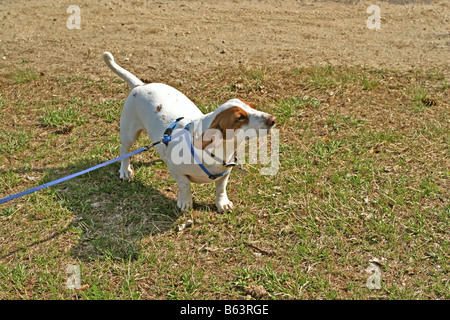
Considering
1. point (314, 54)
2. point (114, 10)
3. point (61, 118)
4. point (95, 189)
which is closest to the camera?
point (95, 189)

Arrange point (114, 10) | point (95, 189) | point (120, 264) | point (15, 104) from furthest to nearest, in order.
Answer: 1. point (114, 10)
2. point (15, 104)
3. point (95, 189)
4. point (120, 264)

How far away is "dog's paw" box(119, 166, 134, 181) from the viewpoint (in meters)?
4.68

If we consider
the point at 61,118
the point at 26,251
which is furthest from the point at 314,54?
the point at 26,251

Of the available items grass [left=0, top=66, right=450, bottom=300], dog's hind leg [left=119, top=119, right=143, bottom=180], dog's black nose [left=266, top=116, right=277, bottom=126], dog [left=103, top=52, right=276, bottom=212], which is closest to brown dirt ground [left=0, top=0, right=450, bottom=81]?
grass [left=0, top=66, right=450, bottom=300]

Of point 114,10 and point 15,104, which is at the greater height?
point 114,10

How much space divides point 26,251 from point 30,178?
1152mm

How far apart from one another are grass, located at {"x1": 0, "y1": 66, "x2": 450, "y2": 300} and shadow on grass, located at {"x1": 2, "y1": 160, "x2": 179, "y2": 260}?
0.02 m

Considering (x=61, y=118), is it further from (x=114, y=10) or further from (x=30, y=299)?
(x=114, y=10)

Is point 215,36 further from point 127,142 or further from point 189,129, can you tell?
point 189,129

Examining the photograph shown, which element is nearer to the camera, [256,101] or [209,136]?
[209,136]

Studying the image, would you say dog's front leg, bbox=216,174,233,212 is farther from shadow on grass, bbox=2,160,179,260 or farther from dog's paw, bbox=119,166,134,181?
dog's paw, bbox=119,166,134,181

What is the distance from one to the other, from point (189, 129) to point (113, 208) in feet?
4.26

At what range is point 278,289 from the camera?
343 centimetres

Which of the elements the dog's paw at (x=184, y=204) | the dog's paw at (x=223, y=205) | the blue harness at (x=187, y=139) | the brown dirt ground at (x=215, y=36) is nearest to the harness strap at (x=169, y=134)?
the blue harness at (x=187, y=139)
